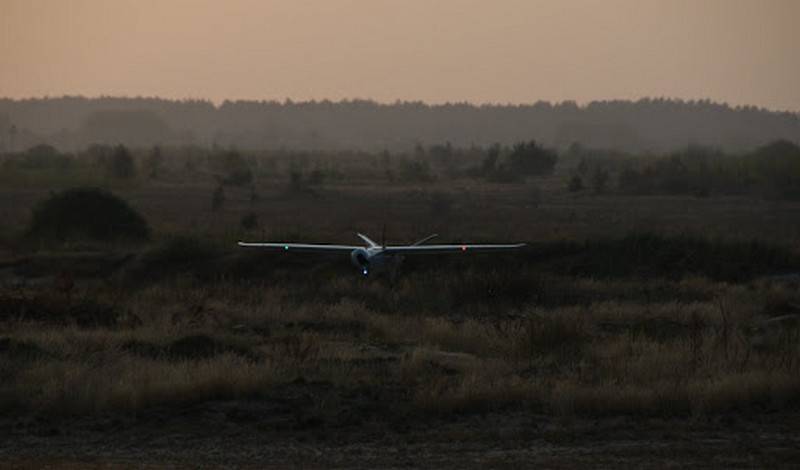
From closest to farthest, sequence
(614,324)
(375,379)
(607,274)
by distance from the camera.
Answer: (375,379), (614,324), (607,274)

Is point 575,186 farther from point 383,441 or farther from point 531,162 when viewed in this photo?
point 383,441

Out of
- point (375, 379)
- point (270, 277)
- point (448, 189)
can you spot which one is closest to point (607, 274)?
point (270, 277)

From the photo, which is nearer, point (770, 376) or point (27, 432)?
point (27, 432)

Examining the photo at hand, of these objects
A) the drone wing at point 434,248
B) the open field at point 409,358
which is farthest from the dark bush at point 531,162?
the drone wing at point 434,248

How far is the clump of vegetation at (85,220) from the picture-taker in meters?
48.5

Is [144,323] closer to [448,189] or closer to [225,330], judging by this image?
[225,330]

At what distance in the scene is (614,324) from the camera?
25.4m

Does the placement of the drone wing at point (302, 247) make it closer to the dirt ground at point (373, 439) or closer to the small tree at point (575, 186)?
the dirt ground at point (373, 439)

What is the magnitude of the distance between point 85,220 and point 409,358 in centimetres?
3031

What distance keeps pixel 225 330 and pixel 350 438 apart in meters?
8.17

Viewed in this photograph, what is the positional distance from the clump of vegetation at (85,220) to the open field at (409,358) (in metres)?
8.53

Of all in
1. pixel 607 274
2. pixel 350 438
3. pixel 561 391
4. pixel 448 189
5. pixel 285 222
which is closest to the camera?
pixel 350 438

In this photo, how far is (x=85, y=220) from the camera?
1940 inches

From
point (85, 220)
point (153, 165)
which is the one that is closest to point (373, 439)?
point (85, 220)
